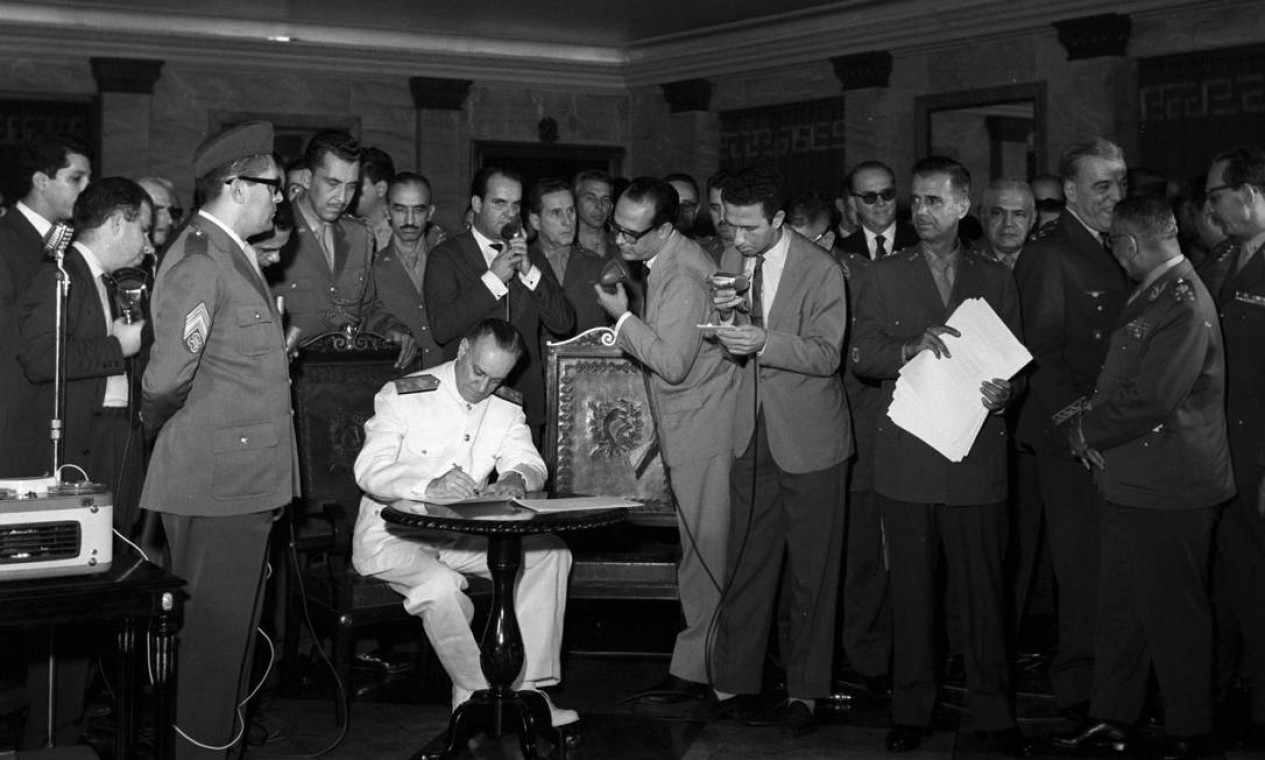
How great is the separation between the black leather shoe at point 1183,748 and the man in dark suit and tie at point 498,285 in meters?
2.47

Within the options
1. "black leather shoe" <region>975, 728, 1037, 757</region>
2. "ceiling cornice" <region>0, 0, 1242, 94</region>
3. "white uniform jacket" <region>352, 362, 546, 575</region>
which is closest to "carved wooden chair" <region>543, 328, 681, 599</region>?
"white uniform jacket" <region>352, 362, 546, 575</region>

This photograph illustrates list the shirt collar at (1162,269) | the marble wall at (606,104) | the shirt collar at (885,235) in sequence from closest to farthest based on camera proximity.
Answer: the shirt collar at (1162,269)
the shirt collar at (885,235)
the marble wall at (606,104)

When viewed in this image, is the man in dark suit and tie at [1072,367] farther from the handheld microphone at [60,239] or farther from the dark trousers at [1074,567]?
the handheld microphone at [60,239]

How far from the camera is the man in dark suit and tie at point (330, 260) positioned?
5.08m

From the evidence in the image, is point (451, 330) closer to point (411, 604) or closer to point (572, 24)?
point (411, 604)

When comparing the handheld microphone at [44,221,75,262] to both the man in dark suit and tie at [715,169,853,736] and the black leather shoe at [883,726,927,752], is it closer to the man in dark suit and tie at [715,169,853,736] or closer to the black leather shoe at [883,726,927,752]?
the man in dark suit and tie at [715,169,853,736]

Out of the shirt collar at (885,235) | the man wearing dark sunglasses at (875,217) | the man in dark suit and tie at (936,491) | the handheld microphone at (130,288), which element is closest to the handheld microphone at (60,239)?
the handheld microphone at (130,288)

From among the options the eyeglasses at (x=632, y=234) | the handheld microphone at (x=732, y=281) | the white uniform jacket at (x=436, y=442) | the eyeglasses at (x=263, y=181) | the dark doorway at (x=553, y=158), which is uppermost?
the dark doorway at (x=553, y=158)

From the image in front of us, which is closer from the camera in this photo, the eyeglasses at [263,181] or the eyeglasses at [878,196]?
the eyeglasses at [263,181]

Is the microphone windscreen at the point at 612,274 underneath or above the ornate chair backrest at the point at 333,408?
above

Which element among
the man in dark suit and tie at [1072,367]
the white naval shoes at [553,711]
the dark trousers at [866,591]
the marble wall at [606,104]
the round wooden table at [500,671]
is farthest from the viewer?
the marble wall at [606,104]

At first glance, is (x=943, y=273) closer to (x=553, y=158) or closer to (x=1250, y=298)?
(x=1250, y=298)

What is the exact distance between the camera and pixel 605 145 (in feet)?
37.4

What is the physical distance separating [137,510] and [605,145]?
7.41 meters
